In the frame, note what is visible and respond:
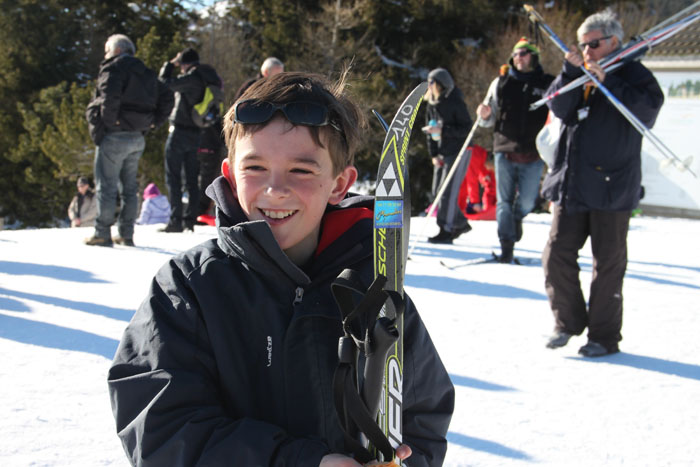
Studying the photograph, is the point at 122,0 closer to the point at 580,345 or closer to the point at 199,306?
the point at 580,345

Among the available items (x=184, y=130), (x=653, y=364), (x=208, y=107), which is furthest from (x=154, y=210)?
(x=653, y=364)

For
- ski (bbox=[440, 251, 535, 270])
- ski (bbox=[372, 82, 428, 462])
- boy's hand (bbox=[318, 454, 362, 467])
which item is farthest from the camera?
ski (bbox=[440, 251, 535, 270])

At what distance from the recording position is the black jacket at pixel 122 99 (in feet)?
20.5

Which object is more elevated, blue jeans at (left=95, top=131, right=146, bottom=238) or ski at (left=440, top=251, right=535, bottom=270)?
blue jeans at (left=95, top=131, right=146, bottom=238)

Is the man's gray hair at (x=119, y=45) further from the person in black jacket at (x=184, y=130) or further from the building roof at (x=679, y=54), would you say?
the building roof at (x=679, y=54)

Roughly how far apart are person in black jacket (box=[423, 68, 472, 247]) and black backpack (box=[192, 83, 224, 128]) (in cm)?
242

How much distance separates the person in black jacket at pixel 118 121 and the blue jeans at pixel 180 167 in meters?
1.07

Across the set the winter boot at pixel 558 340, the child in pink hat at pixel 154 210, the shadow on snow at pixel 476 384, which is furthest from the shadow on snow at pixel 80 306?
the child in pink hat at pixel 154 210

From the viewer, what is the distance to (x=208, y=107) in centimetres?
768

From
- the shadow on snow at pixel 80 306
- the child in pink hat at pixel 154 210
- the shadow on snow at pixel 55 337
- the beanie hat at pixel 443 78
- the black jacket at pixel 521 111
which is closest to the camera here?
the shadow on snow at pixel 55 337

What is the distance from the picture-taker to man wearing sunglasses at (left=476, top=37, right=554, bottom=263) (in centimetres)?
623

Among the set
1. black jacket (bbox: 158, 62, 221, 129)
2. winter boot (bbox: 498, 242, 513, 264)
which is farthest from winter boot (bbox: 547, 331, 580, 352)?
black jacket (bbox: 158, 62, 221, 129)

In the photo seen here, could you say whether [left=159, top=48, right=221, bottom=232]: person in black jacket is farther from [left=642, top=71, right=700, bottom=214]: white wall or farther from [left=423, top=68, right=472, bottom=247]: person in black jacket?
[left=642, top=71, right=700, bottom=214]: white wall

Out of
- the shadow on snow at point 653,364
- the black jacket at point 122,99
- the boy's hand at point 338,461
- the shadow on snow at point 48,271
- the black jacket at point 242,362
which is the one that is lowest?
the shadow on snow at point 653,364
